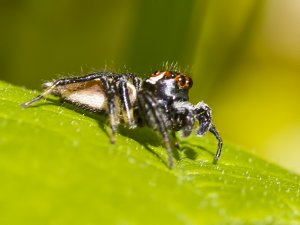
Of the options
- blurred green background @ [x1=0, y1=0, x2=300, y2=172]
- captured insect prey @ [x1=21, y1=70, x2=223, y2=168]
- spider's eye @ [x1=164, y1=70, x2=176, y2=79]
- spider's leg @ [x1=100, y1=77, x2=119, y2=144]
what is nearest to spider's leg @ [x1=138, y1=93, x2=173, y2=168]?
captured insect prey @ [x1=21, y1=70, x2=223, y2=168]

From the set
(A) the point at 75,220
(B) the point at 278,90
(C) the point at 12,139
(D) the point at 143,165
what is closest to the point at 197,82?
(B) the point at 278,90

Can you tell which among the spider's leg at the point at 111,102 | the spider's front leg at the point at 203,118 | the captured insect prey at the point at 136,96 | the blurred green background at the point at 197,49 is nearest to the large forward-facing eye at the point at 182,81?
the captured insect prey at the point at 136,96

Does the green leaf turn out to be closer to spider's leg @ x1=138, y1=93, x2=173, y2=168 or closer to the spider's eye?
spider's leg @ x1=138, y1=93, x2=173, y2=168

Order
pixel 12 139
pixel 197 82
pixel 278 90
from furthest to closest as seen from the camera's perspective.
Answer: pixel 278 90 < pixel 197 82 < pixel 12 139

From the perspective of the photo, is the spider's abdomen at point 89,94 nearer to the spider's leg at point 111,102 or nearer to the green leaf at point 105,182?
the spider's leg at point 111,102

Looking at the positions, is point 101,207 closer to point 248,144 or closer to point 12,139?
point 12,139
